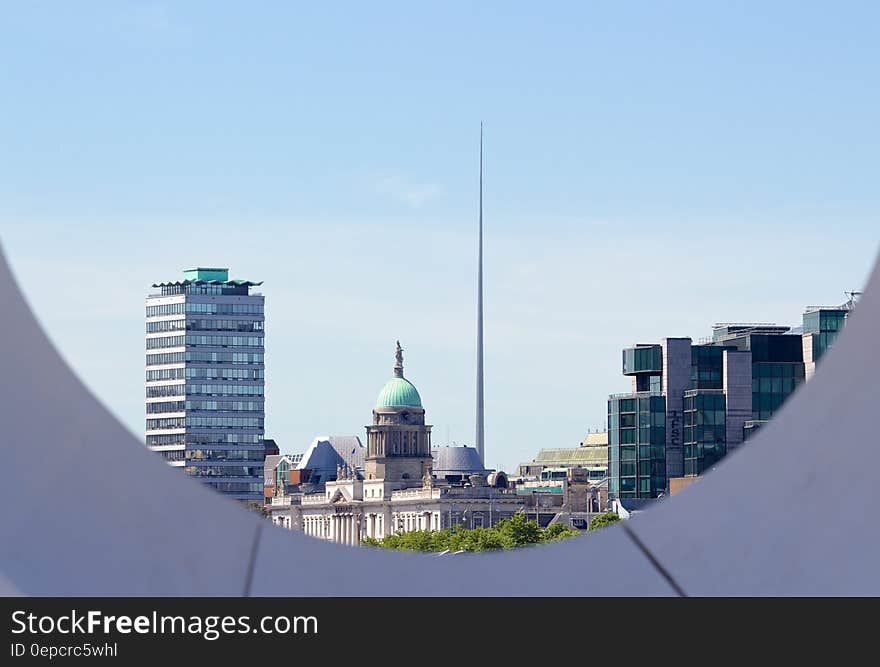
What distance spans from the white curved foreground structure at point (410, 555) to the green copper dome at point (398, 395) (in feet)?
579

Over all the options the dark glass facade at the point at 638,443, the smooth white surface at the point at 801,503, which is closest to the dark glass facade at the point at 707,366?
the dark glass facade at the point at 638,443

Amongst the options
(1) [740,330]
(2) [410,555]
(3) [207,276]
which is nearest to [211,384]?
(3) [207,276]

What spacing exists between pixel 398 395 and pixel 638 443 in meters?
78.0

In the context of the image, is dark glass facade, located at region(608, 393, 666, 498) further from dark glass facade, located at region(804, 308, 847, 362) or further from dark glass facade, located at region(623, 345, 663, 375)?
dark glass facade, located at region(804, 308, 847, 362)

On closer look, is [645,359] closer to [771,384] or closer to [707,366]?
[707,366]

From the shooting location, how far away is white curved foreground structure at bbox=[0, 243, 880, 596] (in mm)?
10312

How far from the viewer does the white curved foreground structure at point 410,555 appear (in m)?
10.3

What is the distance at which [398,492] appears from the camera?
180500mm

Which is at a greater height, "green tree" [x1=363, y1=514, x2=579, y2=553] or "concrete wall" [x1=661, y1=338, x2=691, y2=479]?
"concrete wall" [x1=661, y1=338, x2=691, y2=479]

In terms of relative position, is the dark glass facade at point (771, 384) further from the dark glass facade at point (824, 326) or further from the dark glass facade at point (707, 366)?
the dark glass facade at point (824, 326)

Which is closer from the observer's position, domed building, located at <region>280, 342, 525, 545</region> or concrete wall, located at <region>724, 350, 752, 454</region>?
concrete wall, located at <region>724, 350, 752, 454</region>

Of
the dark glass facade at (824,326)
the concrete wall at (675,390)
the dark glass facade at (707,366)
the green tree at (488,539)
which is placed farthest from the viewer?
the dark glass facade at (707,366)

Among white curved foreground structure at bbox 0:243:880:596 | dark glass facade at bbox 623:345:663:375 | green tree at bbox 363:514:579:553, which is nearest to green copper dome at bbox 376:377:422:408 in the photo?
green tree at bbox 363:514:579:553

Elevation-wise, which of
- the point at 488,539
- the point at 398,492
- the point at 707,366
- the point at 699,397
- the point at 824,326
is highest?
the point at 824,326
